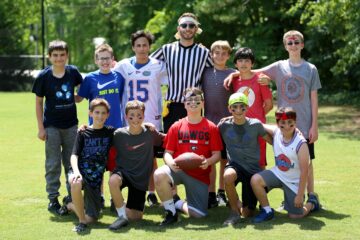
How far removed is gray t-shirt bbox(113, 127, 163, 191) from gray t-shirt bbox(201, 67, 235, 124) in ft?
3.18

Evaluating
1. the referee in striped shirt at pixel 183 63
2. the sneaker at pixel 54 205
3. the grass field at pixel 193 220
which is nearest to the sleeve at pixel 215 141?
the grass field at pixel 193 220

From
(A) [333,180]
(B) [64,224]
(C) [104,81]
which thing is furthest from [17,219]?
(A) [333,180]

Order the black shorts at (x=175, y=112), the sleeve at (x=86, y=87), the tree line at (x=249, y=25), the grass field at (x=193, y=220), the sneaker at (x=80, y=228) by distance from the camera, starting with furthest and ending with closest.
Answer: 1. the tree line at (x=249, y=25)
2. the black shorts at (x=175, y=112)
3. the sleeve at (x=86, y=87)
4. the sneaker at (x=80, y=228)
5. the grass field at (x=193, y=220)

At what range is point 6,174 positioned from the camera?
9984mm

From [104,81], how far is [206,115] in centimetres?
127

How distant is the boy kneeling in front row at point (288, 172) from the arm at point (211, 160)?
1.47 ft

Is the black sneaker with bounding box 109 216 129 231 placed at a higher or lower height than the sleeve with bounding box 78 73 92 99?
lower

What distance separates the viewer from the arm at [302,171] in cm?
695

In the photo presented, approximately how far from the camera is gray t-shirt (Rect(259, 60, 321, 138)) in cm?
762

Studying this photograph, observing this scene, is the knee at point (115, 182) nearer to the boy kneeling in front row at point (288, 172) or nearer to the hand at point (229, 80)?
the boy kneeling in front row at point (288, 172)

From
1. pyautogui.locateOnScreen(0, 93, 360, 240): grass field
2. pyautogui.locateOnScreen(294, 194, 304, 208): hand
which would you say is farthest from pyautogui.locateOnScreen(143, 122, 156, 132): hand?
pyautogui.locateOnScreen(294, 194, 304, 208): hand

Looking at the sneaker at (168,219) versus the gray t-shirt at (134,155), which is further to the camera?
the gray t-shirt at (134,155)

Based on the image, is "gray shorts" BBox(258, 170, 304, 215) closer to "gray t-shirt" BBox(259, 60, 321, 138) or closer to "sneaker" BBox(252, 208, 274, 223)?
"sneaker" BBox(252, 208, 274, 223)

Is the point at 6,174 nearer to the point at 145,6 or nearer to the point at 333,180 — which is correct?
the point at 333,180
